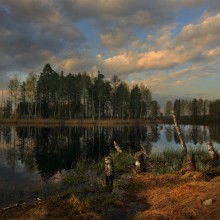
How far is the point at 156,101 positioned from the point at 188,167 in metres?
157

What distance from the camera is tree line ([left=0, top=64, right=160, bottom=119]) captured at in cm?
10838

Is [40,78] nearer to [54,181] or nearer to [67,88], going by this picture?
[67,88]

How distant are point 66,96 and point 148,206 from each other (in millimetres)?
103610

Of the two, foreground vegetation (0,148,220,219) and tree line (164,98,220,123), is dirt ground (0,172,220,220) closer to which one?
foreground vegetation (0,148,220,219)

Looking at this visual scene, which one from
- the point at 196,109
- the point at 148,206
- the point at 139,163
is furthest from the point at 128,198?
the point at 196,109

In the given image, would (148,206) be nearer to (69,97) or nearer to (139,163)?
(139,163)

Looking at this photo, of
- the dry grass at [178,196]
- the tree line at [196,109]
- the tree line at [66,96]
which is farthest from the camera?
the tree line at [196,109]

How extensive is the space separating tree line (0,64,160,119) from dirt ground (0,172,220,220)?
91.3 meters

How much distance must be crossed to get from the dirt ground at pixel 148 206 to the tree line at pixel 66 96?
91.3 meters

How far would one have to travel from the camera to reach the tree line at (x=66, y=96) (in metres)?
108

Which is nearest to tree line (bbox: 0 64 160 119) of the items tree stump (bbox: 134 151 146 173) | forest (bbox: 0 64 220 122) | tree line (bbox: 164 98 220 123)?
forest (bbox: 0 64 220 122)

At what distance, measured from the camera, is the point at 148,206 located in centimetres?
1339

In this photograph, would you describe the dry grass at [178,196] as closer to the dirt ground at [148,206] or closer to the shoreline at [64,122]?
the dirt ground at [148,206]

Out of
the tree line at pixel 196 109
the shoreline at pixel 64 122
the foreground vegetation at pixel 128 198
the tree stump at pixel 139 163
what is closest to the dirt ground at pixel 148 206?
the foreground vegetation at pixel 128 198
